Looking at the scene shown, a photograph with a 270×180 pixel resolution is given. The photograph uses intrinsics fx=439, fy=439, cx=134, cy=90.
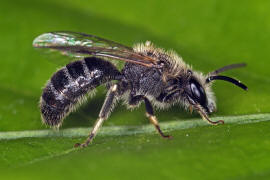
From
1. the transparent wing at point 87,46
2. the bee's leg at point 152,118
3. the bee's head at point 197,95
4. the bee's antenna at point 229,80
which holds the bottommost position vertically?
the bee's leg at point 152,118

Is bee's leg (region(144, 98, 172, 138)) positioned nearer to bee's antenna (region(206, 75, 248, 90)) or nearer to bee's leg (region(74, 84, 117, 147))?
bee's leg (region(74, 84, 117, 147))

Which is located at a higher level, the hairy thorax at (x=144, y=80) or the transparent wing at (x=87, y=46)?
the transparent wing at (x=87, y=46)

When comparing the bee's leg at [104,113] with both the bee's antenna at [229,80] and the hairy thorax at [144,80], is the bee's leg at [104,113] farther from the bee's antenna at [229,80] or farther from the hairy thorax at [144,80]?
the bee's antenna at [229,80]

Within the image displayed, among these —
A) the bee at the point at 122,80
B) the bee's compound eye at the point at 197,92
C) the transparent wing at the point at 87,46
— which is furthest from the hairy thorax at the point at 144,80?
the bee's compound eye at the point at 197,92

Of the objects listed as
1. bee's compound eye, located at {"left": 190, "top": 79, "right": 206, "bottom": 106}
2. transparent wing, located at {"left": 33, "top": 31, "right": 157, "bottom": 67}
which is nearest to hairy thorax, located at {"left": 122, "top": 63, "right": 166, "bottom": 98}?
transparent wing, located at {"left": 33, "top": 31, "right": 157, "bottom": 67}

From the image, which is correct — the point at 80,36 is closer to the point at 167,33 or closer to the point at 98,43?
the point at 98,43
